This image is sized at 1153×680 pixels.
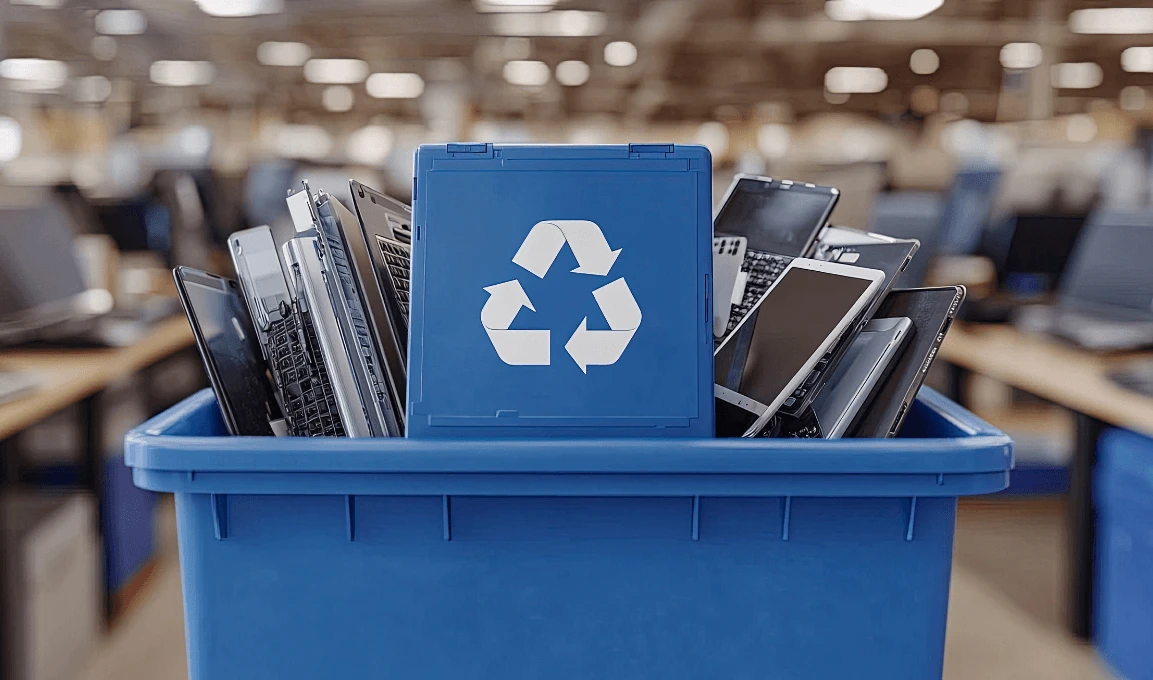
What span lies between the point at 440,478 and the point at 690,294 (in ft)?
0.88

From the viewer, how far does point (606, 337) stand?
0.82 m

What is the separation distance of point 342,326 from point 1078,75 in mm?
17755

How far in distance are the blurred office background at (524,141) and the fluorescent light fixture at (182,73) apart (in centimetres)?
7

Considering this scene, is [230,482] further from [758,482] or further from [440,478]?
[758,482]

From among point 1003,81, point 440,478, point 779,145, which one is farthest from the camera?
point 779,145

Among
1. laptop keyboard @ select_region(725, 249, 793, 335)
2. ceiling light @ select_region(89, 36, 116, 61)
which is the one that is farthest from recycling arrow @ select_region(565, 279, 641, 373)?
ceiling light @ select_region(89, 36, 116, 61)

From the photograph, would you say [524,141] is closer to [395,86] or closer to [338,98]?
[395,86]

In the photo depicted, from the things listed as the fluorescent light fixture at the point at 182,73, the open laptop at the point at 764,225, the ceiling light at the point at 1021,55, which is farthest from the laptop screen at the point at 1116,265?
A: the fluorescent light fixture at the point at 182,73

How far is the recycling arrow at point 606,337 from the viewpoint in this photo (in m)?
0.82

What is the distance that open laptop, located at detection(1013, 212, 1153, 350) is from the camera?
269 centimetres

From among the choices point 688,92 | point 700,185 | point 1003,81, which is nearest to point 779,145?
point 688,92

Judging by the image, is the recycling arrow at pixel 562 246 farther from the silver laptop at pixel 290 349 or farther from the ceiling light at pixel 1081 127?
the ceiling light at pixel 1081 127

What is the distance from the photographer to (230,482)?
78 cm

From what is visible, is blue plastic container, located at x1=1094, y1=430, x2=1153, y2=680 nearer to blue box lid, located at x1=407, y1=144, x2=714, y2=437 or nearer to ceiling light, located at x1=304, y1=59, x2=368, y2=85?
blue box lid, located at x1=407, y1=144, x2=714, y2=437
